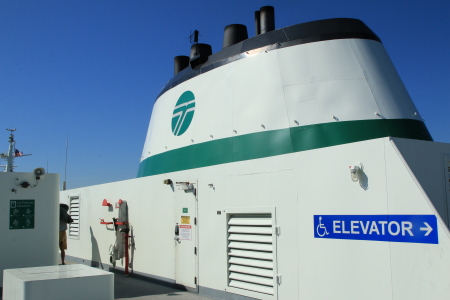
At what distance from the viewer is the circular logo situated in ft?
26.3

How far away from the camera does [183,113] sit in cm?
821

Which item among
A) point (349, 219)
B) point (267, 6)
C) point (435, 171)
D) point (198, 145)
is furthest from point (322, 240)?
point (267, 6)

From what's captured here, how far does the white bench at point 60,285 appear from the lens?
215 inches

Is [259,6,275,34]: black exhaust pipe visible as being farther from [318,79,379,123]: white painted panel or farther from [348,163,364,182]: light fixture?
[348,163,364,182]: light fixture

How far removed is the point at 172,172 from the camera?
7906 mm

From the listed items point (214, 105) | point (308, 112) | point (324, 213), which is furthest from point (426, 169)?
point (214, 105)

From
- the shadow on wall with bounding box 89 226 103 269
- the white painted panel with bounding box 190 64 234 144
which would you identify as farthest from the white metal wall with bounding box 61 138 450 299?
the shadow on wall with bounding box 89 226 103 269

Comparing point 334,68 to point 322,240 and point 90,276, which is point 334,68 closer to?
point 322,240

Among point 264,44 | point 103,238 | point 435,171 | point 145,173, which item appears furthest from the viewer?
point 103,238

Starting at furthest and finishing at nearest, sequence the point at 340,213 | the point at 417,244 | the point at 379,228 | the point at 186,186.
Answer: the point at 186,186 < the point at 340,213 < the point at 379,228 < the point at 417,244

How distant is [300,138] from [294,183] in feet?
3.18

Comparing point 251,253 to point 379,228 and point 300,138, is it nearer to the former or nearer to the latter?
point 300,138

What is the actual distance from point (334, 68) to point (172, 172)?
3242 mm

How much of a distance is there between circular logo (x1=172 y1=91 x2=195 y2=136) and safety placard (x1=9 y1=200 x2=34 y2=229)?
3.03 m
